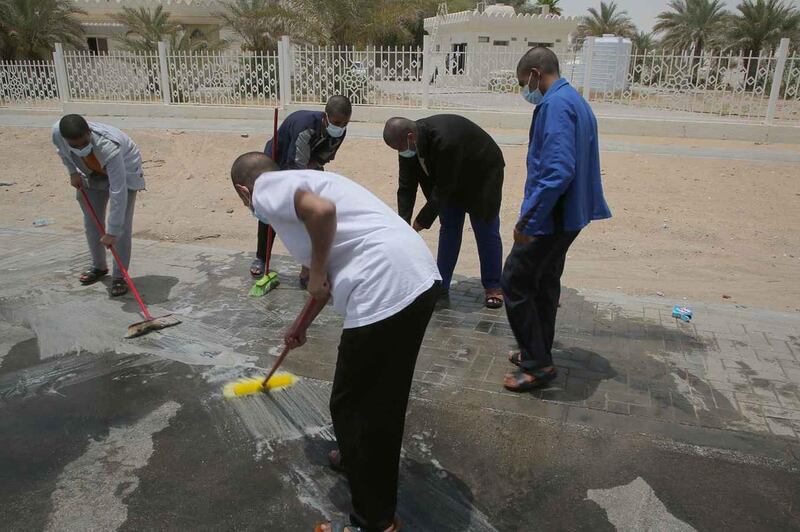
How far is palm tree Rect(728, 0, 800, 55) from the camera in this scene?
82.3ft

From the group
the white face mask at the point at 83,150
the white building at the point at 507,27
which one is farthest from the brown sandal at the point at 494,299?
the white building at the point at 507,27

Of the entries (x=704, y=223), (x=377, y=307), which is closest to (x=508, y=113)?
(x=704, y=223)

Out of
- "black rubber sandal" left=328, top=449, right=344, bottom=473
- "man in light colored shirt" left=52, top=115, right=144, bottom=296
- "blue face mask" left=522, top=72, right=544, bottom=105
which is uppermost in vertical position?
"blue face mask" left=522, top=72, right=544, bottom=105

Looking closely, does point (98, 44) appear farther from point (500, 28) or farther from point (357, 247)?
point (357, 247)

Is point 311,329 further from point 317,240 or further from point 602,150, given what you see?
point 602,150

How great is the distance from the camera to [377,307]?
2062 mm

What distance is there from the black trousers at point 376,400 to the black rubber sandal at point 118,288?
343 centimetres

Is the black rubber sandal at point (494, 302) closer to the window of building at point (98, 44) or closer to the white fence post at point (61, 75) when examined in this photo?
the white fence post at point (61, 75)

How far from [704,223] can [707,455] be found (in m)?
5.63

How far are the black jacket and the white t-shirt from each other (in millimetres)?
2330

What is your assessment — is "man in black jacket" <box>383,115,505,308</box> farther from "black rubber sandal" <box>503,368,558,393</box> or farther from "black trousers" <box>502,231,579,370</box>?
"black rubber sandal" <box>503,368,558,393</box>

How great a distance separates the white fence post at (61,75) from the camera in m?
15.1

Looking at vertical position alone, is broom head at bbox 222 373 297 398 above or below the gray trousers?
below

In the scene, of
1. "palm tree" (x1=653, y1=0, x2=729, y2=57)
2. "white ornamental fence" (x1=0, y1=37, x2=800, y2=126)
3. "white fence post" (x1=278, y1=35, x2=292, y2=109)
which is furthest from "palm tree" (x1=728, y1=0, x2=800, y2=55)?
"white fence post" (x1=278, y1=35, x2=292, y2=109)
